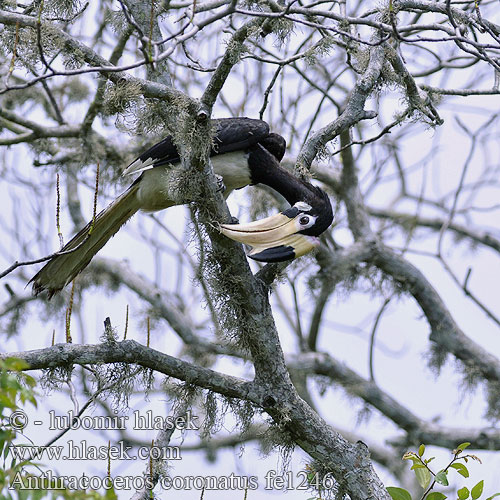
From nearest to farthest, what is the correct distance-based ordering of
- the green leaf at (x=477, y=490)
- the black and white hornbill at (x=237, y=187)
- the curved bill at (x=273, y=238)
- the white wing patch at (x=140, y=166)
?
A: the green leaf at (x=477, y=490) < the curved bill at (x=273, y=238) < the black and white hornbill at (x=237, y=187) < the white wing patch at (x=140, y=166)

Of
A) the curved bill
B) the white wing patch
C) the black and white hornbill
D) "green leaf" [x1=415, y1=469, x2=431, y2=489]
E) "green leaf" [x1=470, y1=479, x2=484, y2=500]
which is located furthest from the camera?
the white wing patch

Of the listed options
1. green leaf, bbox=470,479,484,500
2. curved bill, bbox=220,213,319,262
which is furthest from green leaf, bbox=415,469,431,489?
curved bill, bbox=220,213,319,262

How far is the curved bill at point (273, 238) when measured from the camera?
3100 millimetres

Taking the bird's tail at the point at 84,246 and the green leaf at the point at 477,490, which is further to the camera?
the bird's tail at the point at 84,246

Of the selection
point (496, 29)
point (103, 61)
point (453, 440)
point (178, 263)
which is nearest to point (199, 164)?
point (103, 61)

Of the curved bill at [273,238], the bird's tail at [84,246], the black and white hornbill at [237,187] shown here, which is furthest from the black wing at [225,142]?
the curved bill at [273,238]

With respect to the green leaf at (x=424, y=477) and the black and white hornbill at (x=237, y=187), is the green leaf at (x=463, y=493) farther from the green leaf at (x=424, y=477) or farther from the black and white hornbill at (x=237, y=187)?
the black and white hornbill at (x=237, y=187)

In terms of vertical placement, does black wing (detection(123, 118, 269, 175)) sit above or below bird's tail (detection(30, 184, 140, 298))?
above

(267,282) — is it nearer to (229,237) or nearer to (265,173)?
(229,237)

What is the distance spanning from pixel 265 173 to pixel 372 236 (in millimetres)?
1718

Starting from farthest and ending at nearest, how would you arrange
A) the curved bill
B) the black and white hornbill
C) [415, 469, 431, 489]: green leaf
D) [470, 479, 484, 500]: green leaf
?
the black and white hornbill, the curved bill, [415, 469, 431, 489]: green leaf, [470, 479, 484, 500]: green leaf

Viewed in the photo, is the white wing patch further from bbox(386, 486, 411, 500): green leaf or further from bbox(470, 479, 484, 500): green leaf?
bbox(470, 479, 484, 500): green leaf

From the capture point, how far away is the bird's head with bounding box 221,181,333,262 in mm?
3191

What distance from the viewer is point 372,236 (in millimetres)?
5422
